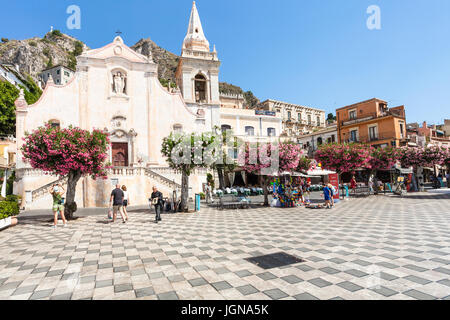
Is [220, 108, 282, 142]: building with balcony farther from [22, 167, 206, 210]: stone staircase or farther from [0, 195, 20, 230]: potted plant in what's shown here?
[0, 195, 20, 230]: potted plant

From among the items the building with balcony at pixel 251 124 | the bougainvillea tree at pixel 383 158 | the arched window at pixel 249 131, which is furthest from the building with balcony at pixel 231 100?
the bougainvillea tree at pixel 383 158

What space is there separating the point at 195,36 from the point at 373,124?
3002 centimetres

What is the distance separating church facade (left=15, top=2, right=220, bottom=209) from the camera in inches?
772

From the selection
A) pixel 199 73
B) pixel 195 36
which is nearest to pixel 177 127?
pixel 199 73

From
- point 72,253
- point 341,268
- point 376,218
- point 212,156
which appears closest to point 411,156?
point 376,218

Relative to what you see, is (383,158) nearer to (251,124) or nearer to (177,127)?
(251,124)

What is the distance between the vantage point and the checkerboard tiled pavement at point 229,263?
3988mm

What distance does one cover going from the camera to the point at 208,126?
31672 millimetres

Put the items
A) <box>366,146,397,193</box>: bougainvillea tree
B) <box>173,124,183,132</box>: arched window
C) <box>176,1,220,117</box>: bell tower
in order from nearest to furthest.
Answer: <box>366,146,397,193</box>: bougainvillea tree < <box>173,124,183,132</box>: arched window < <box>176,1,220,117</box>: bell tower

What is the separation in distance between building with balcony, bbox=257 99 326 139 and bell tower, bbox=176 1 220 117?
19.7 m

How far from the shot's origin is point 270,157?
615 inches

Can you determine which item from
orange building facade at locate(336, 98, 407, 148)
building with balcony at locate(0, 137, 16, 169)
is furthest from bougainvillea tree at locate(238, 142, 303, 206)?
building with balcony at locate(0, 137, 16, 169)

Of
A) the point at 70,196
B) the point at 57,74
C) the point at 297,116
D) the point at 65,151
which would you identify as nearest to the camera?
the point at 65,151
